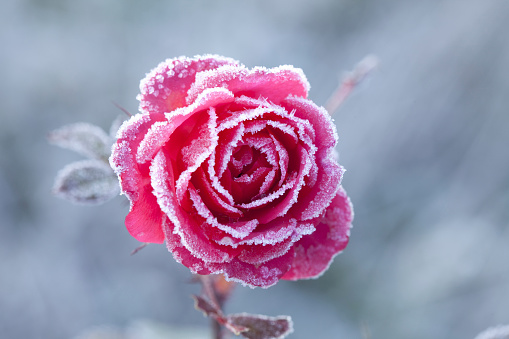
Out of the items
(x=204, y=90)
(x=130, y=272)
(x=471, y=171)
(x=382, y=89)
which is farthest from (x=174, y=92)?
(x=471, y=171)

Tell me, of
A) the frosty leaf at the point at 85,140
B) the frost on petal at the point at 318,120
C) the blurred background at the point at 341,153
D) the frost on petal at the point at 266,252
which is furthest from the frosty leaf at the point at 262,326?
the blurred background at the point at 341,153

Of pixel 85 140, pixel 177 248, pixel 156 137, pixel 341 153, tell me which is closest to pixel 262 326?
pixel 177 248

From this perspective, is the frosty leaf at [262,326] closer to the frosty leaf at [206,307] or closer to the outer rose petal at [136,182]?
the frosty leaf at [206,307]

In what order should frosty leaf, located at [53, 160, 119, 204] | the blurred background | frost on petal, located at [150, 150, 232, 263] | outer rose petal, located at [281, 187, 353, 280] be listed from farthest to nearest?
the blurred background → frosty leaf, located at [53, 160, 119, 204] → outer rose petal, located at [281, 187, 353, 280] → frost on petal, located at [150, 150, 232, 263]

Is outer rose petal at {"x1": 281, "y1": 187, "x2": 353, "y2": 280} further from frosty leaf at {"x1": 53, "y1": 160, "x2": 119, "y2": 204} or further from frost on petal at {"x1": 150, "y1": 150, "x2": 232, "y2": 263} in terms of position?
frosty leaf at {"x1": 53, "y1": 160, "x2": 119, "y2": 204}

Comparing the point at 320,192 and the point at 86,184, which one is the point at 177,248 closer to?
the point at 320,192

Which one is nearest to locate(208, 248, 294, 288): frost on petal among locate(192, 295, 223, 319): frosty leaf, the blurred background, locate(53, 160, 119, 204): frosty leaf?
locate(192, 295, 223, 319): frosty leaf
